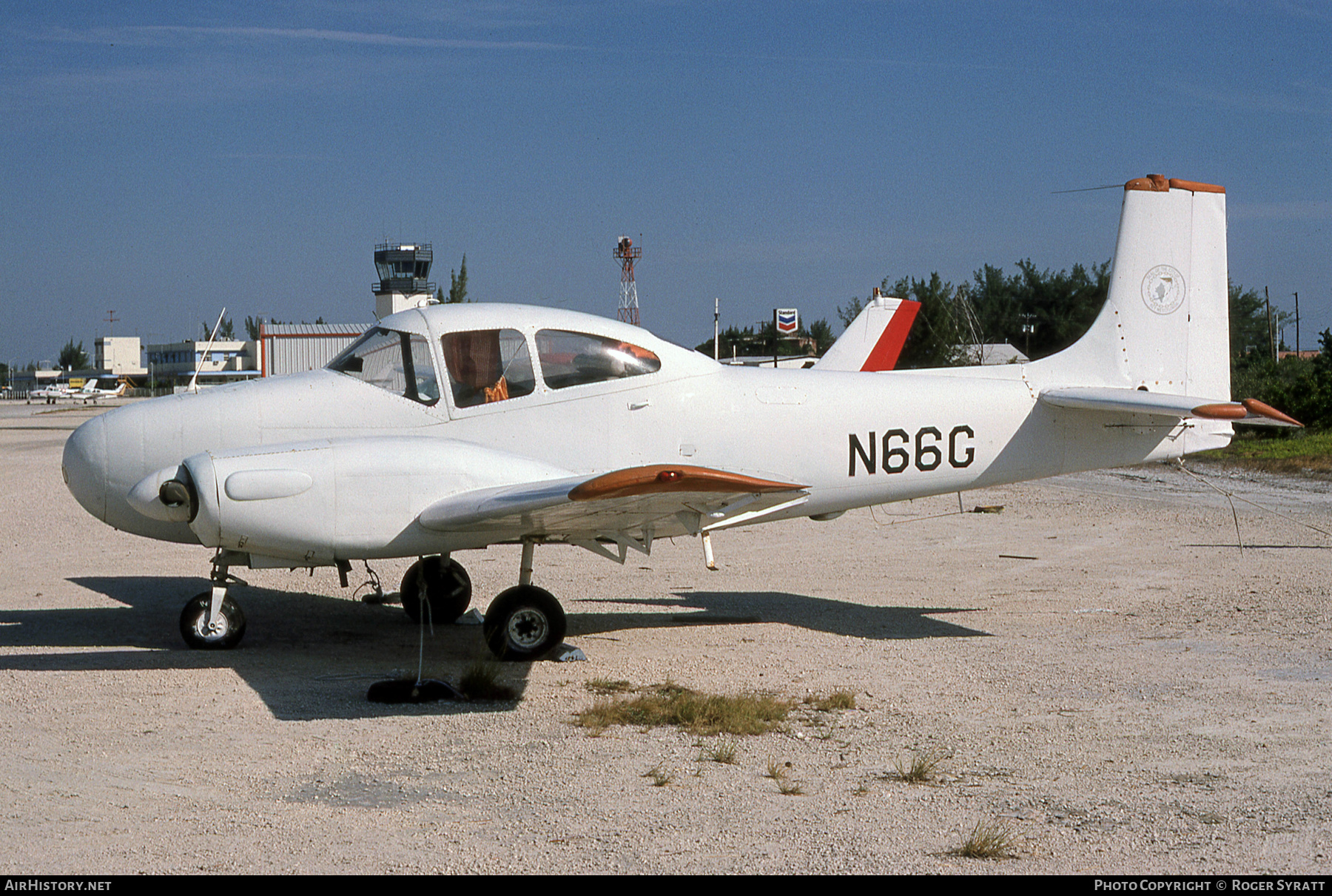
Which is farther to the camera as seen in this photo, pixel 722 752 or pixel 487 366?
pixel 487 366

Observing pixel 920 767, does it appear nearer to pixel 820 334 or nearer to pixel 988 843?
pixel 988 843

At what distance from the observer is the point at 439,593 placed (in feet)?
30.2

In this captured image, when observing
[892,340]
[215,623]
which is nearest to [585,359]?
[215,623]

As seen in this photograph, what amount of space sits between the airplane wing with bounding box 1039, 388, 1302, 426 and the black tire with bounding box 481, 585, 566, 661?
4.25 m

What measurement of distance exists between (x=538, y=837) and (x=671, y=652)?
3.72 metres

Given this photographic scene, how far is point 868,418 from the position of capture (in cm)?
850

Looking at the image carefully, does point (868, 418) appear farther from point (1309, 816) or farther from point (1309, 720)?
point (1309, 816)

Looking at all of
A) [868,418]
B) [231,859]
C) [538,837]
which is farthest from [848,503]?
[231,859]

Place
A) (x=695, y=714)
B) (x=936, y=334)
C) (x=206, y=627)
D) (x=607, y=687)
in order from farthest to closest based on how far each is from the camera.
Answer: (x=936, y=334)
(x=206, y=627)
(x=607, y=687)
(x=695, y=714)

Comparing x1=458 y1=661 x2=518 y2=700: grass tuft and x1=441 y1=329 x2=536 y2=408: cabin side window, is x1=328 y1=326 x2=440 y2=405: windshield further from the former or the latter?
x1=458 y1=661 x2=518 y2=700: grass tuft

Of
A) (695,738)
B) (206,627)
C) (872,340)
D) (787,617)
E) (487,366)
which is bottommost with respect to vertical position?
(695,738)

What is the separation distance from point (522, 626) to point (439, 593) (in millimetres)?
1814

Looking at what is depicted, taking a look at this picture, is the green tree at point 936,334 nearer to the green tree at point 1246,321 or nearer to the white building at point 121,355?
the green tree at point 1246,321

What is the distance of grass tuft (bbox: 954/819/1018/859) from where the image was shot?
4215 millimetres
